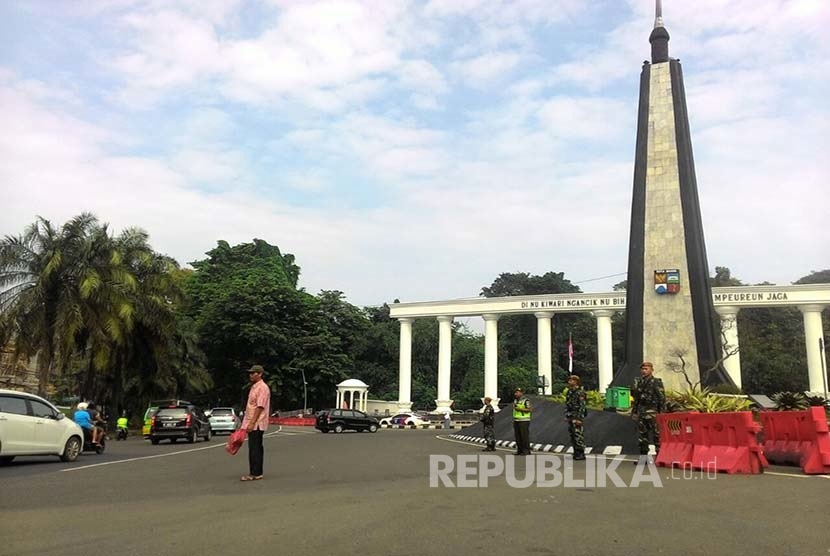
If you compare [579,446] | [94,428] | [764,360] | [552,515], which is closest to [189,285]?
[94,428]

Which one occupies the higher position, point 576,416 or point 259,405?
point 259,405

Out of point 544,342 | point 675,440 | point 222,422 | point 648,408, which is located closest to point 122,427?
point 222,422

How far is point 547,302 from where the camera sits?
46.4 meters

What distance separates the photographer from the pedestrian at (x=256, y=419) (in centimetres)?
1005

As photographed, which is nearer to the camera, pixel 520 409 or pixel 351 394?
pixel 520 409

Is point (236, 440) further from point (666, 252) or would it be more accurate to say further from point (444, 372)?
point (444, 372)

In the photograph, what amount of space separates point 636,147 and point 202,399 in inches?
1613

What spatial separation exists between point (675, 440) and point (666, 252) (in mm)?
13170

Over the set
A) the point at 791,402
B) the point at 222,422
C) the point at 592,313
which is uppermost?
the point at 592,313

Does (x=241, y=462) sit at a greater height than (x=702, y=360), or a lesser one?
lesser

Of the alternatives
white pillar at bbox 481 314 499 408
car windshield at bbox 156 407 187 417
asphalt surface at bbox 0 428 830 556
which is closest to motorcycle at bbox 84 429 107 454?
car windshield at bbox 156 407 187 417

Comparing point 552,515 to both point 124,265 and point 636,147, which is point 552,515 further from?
point 124,265

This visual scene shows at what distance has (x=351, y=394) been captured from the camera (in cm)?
5216

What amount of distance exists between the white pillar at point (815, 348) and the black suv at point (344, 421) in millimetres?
23565
